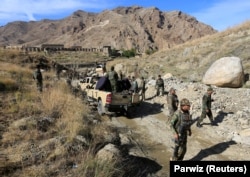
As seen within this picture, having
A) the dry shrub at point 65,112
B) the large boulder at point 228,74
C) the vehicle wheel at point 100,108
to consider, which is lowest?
the vehicle wheel at point 100,108

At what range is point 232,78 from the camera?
21.2 meters

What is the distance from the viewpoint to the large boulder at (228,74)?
21219 millimetres

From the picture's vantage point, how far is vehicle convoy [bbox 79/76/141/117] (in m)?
15.8

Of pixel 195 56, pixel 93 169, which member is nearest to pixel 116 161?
pixel 93 169

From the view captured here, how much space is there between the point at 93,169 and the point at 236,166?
109 inches

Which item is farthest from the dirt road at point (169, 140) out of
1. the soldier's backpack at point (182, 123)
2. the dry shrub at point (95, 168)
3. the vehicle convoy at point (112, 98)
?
the dry shrub at point (95, 168)

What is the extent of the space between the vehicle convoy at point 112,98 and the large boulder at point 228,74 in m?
7.03

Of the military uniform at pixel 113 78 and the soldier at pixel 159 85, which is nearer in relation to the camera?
the military uniform at pixel 113 78

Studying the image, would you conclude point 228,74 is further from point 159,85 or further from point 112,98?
point 112,98

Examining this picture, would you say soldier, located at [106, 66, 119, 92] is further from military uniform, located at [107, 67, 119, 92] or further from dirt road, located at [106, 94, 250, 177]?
dirt road, located at [106, 94, 250, 177]

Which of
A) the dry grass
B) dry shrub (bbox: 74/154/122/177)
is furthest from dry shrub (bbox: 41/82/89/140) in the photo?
dry shrub (bbox: 74/154/122/177)

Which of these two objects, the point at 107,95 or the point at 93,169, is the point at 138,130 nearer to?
the point at 107,95

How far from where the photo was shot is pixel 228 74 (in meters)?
21.4

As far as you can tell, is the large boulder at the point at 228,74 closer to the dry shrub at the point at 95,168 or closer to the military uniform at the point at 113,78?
the military uniform at the point at 113,78
